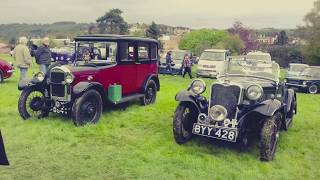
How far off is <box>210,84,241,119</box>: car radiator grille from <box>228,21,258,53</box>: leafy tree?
136 ft

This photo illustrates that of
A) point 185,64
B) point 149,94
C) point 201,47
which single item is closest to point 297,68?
point 185,64

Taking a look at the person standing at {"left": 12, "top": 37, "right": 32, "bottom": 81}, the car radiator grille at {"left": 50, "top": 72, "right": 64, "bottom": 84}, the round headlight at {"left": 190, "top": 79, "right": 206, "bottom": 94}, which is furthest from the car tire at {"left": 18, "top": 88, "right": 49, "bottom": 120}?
the person standing at {"left": 12, "top": 37, "right": 32, "bottom": 81}

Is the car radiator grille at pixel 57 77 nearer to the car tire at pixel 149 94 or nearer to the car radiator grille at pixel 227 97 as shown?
the car tire at pixel 149 94

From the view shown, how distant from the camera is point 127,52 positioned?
9.21m

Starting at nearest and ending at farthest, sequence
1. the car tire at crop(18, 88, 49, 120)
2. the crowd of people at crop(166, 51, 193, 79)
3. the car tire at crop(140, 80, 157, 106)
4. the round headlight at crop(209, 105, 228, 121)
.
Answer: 1. the round headlight at crop(209, 105, 228, 121)
2. the car tire at crop(18, 88, 49, 120)
3. the car tire at crop(140, 80, 157, 106)
4. the crowd of people at crop(166, 51, 193, 79)

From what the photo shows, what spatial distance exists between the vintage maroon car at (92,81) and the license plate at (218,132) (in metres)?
2.82

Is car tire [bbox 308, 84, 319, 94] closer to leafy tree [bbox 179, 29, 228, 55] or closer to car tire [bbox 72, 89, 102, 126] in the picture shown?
car tire [bbox 72, 89, 102, 126]

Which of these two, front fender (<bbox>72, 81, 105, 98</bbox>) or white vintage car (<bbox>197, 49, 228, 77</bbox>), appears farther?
white vintage car (<bbox>197, 49, 228, 77</bbox>)

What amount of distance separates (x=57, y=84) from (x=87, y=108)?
35.1 inches

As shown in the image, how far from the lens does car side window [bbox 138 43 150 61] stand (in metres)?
9.80

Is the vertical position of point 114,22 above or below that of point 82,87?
above

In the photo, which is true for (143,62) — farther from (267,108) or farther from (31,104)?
(267,108)

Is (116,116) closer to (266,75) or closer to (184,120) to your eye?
(184,120)

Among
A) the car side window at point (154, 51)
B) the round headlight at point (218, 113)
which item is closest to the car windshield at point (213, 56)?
the car side window at point (154, 51)
